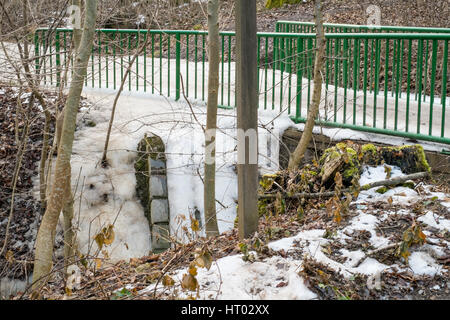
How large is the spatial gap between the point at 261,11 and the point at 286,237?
57.6 ft

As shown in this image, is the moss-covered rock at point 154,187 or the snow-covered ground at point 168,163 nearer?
the snow-covered ground at point 168,163

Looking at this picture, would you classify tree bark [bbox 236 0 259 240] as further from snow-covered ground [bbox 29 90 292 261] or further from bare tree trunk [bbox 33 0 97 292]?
snow-covered ground [bbox 29 90 292 261]

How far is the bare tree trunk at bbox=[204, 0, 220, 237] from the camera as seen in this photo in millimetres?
6168

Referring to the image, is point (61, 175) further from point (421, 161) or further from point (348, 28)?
point (348, 28)

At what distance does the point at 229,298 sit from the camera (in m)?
4.03

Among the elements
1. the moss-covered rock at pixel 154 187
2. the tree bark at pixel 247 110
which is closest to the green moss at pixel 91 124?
the moss-covered rock at pixel 154 187

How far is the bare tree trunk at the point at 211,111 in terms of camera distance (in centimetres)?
617

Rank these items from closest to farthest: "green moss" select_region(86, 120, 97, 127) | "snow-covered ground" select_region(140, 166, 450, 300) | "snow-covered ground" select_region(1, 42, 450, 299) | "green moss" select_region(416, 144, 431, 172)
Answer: "snow-covered ground" select_region(140, 166, 450, 300)
"green moss" select_region(416, 144, 431, 172)
"snow-covered ground" select_region(1, 42, 450, 299)
"green moss" select_region(86, 120, 97, 127)

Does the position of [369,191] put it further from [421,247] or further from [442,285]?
[442,285]

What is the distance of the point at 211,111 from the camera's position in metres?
6.51

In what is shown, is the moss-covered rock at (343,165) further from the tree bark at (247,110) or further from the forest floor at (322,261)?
the tree bark at (247,110)

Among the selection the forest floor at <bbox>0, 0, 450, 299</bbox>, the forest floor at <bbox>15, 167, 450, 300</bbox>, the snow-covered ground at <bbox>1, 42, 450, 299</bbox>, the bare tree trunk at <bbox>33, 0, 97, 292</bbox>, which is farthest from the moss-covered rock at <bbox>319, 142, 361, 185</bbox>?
the bare tree trunk at <bbox>33, 0, 97, 292</bbox>

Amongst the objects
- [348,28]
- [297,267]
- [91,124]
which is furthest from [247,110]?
[348,28]
